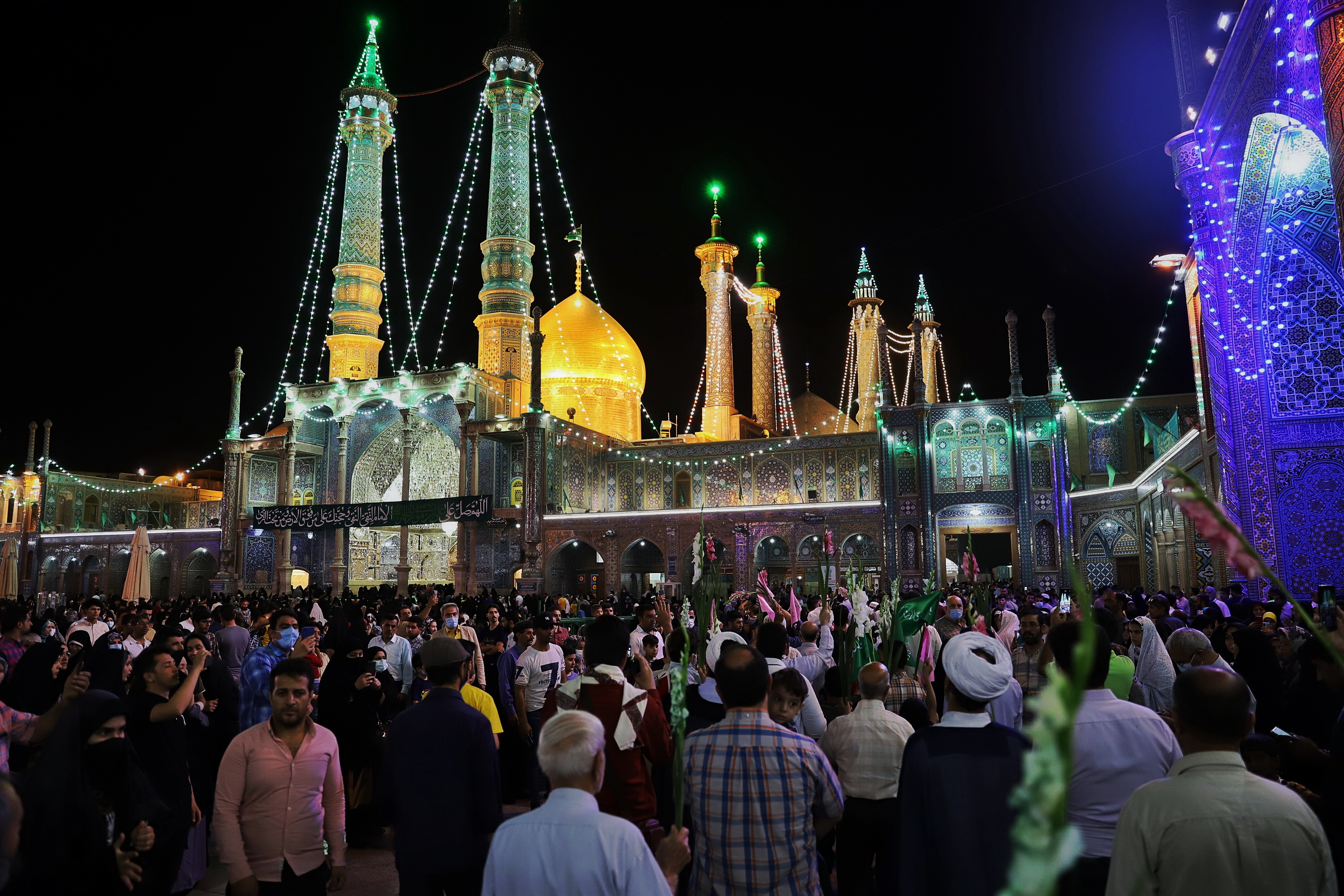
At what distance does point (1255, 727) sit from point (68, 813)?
20.7 feet

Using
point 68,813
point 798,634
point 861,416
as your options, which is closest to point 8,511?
point 861,416

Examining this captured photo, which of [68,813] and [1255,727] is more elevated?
[68,813]

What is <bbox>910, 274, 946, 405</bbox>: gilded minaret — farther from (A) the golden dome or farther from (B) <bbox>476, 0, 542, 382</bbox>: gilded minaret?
(B) <bbox>476, 0, 542, 382</bbox>: gilded minaret

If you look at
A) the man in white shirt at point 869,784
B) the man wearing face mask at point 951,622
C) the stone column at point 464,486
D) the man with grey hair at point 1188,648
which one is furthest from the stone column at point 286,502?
the man in white shirt at point 869,784

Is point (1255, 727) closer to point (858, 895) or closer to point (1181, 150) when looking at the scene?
point (858, 895)

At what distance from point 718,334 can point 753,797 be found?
106 feet

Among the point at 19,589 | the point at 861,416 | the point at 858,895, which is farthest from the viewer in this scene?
the point at 19,589

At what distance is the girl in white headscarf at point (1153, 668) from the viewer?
5.86 meters

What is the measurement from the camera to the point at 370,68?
36156 millimetres

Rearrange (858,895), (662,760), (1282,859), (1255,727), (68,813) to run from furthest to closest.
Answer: (1255,727) < (858,895) < (662,760) < (68,813) < (1282,859)

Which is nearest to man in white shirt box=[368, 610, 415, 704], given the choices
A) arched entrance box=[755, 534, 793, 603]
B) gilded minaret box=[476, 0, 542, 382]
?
arched entrance box=[755, 534, 793, 603]

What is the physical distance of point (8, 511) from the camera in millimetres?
39406

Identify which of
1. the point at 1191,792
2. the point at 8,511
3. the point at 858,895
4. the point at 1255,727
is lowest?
the point at 858,895

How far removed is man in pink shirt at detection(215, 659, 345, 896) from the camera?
3.50 meters
